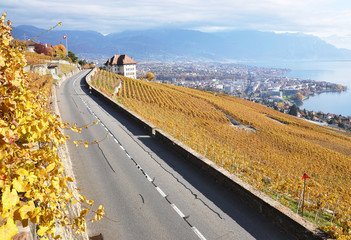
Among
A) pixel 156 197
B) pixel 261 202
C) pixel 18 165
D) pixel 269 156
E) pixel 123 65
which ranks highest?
pixel 123 65

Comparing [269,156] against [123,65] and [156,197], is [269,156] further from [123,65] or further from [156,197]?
[123,65]

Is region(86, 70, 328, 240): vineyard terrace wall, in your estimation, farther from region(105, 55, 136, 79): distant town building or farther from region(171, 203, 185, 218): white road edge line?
region(105, 55, 136, 79): distant town building

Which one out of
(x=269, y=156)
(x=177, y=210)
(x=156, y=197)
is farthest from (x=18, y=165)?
(x=269, y=156)

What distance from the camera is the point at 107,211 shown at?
26.4 feet

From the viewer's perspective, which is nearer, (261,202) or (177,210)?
(261,202)

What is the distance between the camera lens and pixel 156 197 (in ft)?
29.2

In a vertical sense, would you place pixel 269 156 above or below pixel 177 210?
below

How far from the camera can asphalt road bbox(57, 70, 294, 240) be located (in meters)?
7.08

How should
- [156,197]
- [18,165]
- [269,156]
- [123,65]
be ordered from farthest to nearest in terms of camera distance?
[123,65] < [269,156] < [156,197] < [18,165]

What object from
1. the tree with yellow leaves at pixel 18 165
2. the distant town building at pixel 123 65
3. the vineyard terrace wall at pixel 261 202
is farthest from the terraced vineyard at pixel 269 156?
the distant town building at pixel 123 65

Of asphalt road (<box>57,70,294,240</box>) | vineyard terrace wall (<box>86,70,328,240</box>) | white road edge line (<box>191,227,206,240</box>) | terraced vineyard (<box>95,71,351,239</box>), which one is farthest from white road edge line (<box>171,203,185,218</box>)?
terraced vineyard (<box>95,71,351,239</box>)

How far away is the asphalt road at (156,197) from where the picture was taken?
708 centimetres

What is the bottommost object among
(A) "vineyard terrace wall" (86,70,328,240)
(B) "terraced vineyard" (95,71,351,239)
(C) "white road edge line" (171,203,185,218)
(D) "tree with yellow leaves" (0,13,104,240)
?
(B) "terraced vineyard" (95,71,351,239)

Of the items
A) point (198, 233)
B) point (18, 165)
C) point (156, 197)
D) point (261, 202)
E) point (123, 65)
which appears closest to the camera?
point (18, 165)
